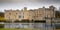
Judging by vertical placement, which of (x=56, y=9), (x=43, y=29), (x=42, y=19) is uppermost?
(x=56, y=9)

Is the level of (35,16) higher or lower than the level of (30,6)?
lower

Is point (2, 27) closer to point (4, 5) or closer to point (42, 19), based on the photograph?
point (4, 5)

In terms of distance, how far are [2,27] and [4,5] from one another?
26 cm

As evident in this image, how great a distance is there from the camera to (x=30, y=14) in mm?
1210

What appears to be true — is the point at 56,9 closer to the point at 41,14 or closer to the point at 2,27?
the point at 41,14

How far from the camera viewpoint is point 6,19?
48.2 inches

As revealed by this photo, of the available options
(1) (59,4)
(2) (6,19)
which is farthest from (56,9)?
(2) (6,19)

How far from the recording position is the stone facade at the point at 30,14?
120 centimetres

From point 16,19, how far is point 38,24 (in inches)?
10.3

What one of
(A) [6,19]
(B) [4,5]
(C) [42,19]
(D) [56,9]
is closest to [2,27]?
(A) [6,19]

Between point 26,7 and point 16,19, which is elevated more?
point 26,7

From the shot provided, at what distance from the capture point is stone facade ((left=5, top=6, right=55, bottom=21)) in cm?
120

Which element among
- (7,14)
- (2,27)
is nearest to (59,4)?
(7,14)

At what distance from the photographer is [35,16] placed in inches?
47.5
